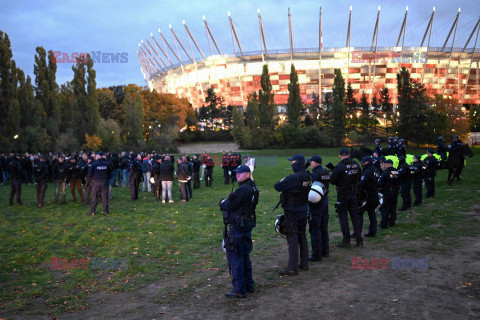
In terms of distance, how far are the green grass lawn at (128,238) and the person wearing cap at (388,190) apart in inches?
15.6

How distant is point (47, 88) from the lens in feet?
132

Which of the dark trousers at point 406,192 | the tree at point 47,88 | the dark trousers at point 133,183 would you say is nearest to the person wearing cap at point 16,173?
the dark trousers at point 133,183

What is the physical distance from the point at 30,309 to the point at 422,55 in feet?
283

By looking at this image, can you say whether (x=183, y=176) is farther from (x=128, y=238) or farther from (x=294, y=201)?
(x=294, y=201)

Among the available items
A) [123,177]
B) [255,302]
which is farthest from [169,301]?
[123,177]

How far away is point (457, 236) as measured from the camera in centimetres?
878

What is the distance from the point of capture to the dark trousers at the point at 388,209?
31.8 ft

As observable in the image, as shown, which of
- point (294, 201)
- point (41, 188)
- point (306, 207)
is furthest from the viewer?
point (41, 188)

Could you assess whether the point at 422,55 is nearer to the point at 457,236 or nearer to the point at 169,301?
the point at 457,236

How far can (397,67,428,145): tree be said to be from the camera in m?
49.1

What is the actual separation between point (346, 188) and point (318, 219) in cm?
125

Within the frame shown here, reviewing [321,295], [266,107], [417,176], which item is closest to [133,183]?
[417,176]

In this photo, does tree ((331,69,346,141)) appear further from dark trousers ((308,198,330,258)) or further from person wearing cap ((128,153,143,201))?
dark trousers ((308,198,330,258))

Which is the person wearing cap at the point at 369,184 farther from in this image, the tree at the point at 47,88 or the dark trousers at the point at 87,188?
the tree at the point at 47,88
